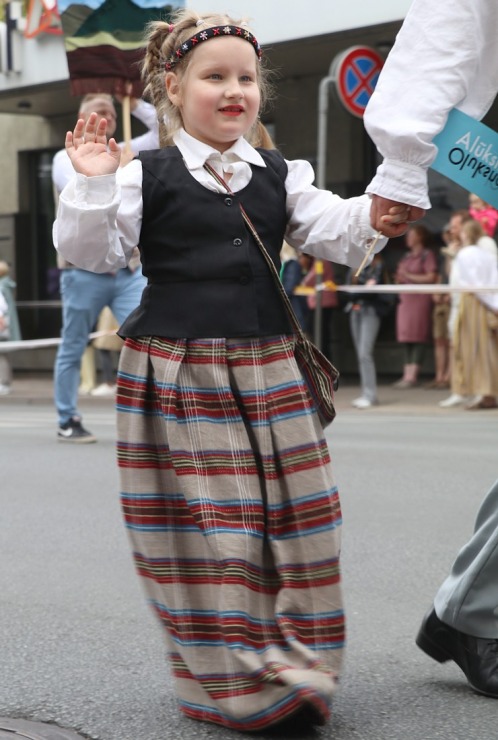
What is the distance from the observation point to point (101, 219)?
3.02 metres

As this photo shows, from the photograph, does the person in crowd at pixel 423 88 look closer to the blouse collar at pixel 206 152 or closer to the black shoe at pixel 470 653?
the blouse collar at pixel 206 152

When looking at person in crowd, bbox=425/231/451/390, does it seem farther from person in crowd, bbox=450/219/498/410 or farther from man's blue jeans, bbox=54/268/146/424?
man's blue jeans, bbox=54/268/146/424

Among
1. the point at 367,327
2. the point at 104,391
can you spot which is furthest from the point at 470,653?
the point at 104,391

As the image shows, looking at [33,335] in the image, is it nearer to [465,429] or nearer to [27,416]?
[27,416]

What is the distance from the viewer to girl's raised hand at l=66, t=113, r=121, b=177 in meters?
3.04

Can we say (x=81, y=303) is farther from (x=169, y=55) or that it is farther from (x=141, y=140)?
(x=169, y=55)

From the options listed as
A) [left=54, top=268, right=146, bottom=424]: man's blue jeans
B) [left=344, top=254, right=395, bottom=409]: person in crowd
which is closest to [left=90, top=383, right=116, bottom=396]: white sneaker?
[left=344, top=254, right=395, bottom=409]: person in crowd

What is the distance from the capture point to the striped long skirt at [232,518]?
9.72 feet

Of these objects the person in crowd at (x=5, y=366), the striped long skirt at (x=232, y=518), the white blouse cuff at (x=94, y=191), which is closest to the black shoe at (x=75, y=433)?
the striped long skirt at (x=232, y=518)

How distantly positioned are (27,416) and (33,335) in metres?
9.18

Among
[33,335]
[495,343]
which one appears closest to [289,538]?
[495,343]

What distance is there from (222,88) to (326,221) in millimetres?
398

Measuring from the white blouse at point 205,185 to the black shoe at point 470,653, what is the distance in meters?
0.94

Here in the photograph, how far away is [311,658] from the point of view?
2.96 m
